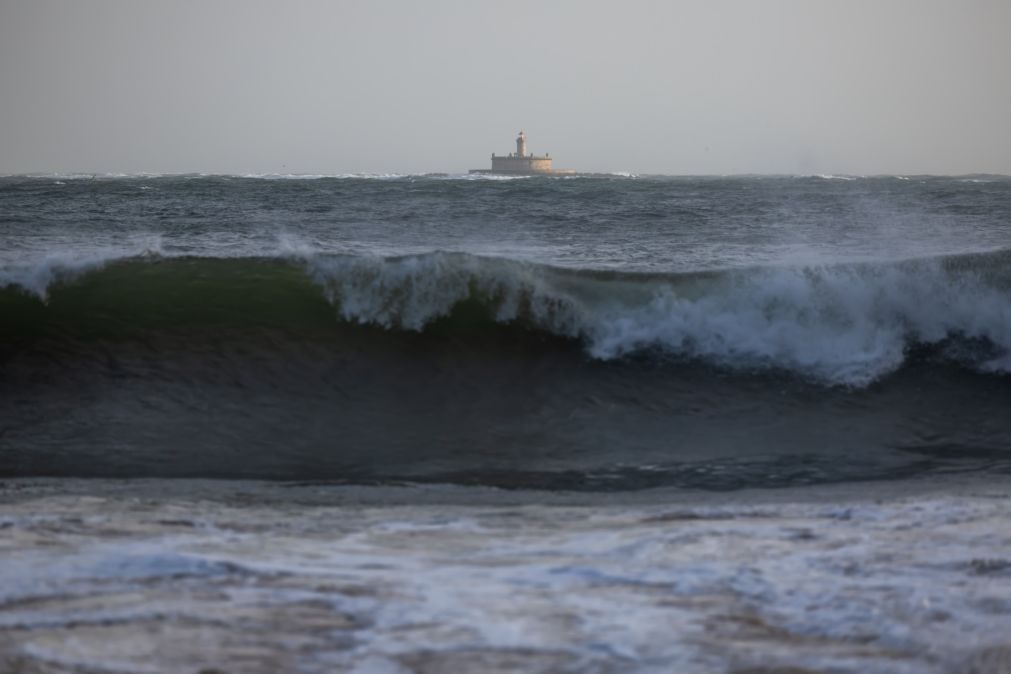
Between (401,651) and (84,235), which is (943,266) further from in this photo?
(84,235)

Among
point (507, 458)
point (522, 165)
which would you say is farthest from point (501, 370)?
point (522, 165)

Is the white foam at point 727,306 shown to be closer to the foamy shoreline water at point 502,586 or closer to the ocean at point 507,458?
the ocean at point 507,458

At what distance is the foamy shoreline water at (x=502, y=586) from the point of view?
109 inches

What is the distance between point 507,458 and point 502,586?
2.60 m

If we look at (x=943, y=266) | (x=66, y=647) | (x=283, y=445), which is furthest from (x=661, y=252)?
(x=66, y=647)

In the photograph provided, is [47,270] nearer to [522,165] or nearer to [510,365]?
[510,365]

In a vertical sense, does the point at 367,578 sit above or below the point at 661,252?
below

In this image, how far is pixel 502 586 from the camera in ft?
10.9

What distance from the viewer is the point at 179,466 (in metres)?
5.58

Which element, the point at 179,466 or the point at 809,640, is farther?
the point at 179,466

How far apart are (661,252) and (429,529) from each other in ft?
31.1

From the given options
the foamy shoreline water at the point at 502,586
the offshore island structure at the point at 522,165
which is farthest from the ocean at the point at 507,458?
the offshore island structure at the point at 522,165

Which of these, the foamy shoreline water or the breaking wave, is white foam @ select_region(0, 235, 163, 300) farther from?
the foamy shoreline water

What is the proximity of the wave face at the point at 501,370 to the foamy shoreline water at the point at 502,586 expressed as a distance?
1070 mm
